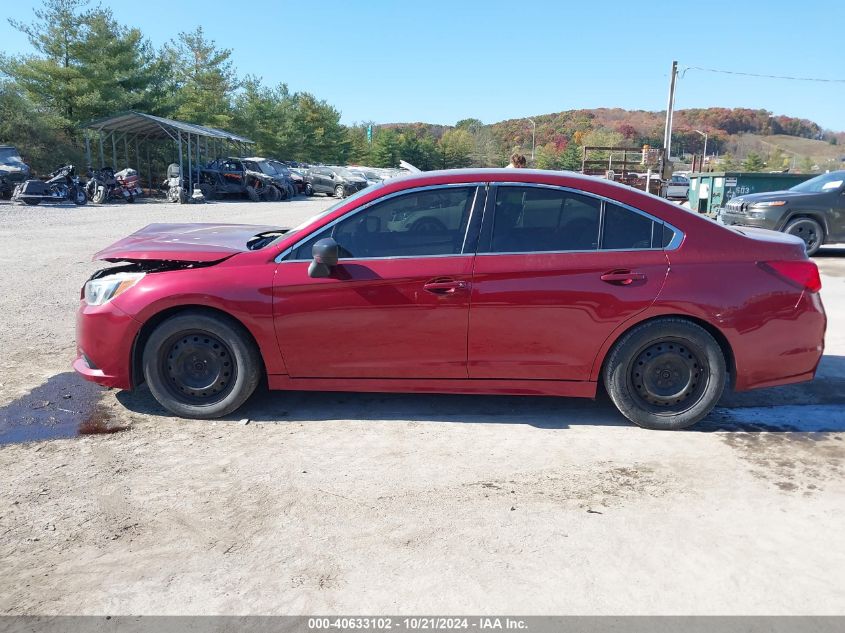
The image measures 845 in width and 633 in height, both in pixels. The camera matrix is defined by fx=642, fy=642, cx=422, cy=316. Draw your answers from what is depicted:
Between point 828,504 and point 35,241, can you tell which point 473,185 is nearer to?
point 828,504

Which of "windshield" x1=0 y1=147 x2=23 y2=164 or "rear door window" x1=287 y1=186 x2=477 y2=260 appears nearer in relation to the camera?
"rear door window" x1=287 y1=186 x2=477 y2=260

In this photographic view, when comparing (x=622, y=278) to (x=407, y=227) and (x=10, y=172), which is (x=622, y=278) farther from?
(x=10, y=172)

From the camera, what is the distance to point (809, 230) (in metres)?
12.7

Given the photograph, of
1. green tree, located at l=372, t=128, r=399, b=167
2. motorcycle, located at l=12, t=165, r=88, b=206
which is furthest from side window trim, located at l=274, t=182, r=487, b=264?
green tree, located at l=372, t=128, r=399, b=167

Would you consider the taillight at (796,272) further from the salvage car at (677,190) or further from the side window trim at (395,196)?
the salvage car at (677,190)

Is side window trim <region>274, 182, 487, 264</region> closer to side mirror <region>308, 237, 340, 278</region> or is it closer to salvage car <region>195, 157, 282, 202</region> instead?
side mirror <region>308, 237, 340, 278</region>

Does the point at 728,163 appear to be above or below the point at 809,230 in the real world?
above

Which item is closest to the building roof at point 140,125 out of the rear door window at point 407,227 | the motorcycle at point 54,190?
the motorcycle at point 54,190

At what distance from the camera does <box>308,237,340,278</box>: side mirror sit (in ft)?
13.3

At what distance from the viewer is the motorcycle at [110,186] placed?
80.6ft

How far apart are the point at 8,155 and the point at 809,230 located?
86.2ft

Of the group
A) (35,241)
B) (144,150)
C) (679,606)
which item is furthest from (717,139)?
(679,606)

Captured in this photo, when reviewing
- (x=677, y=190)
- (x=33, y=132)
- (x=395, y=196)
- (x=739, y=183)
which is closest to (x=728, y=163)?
(x=677, y=190)

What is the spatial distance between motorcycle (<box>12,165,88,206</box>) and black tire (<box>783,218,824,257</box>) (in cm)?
2215
